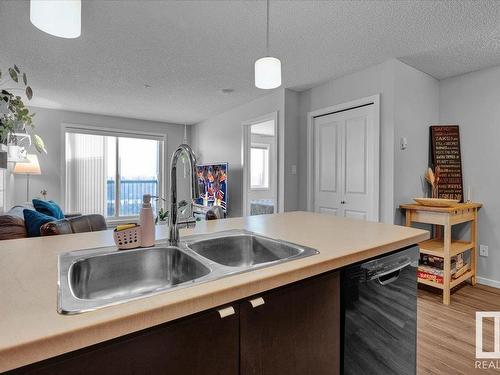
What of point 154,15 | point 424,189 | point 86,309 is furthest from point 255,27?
point 424,189

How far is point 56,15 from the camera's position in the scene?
3.28 ft

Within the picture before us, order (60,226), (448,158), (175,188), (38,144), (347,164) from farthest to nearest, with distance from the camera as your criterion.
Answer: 1. (347,164)
2. (448,158)
3. (38,144)
4. (60,226)
5. (175,188)

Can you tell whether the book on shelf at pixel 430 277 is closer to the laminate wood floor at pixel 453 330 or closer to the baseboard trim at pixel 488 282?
the laminate wood floor at pixel 453 330

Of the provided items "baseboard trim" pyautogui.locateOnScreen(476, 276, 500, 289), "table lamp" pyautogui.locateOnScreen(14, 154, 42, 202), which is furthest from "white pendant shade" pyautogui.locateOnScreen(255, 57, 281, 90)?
"table lamp" pyautogui.locateOnScreen(14, 154, 42, 202)

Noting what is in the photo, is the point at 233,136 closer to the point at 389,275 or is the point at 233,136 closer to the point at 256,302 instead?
the point at 389,275

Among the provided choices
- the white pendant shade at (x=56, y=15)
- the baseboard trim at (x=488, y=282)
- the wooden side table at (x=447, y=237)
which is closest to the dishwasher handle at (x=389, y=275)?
the white pendant shade at (x=56, y=15)

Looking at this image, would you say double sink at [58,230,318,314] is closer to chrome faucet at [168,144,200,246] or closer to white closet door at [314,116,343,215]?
chrome faucet at [168,144,200,246]

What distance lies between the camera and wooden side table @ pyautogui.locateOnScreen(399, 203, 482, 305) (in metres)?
2.52

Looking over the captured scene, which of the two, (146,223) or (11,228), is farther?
(11,228)

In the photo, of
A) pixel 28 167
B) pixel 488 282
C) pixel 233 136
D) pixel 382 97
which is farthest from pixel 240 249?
pixel 28 167

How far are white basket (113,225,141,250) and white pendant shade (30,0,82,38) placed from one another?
31.1 inches

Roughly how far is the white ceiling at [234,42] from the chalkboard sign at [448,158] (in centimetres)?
69

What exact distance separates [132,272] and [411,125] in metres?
3.12

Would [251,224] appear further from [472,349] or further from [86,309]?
[472,349]
